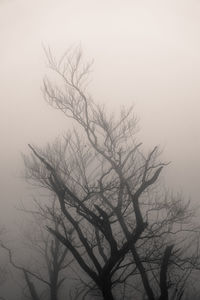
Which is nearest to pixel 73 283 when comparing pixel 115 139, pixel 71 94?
pixel 115 139

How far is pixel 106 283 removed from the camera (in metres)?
6.26

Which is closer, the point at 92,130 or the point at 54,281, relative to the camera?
the point at 92,130

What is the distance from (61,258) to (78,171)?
4.63m

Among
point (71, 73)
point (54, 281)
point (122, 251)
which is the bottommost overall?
point (122, 251)

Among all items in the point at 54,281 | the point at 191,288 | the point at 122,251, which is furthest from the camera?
the point at 191,288

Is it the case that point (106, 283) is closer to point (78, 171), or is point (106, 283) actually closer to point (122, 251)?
point (122, 251)

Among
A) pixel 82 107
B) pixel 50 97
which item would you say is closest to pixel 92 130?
pixel 82 107

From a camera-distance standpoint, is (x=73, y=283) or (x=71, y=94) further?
(x=73, y=283)

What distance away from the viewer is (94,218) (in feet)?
20.0

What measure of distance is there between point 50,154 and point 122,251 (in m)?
4.34

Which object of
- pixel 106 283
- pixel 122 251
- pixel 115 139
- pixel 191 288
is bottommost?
pixel 106 283

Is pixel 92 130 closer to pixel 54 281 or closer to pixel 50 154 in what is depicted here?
pixel 50 154

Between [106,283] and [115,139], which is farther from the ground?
[115,139]

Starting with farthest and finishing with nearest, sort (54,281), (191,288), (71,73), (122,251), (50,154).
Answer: (191,288) < (54,281) < (50,154) < (71,73) < (122,251)
